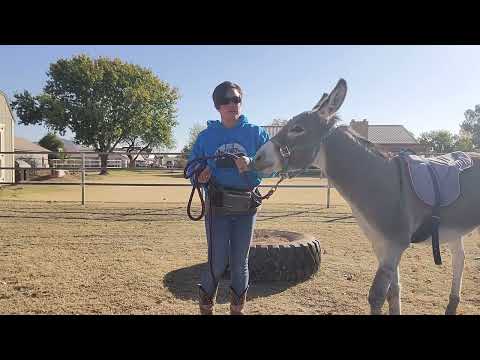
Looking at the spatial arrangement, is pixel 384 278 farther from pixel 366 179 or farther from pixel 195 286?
pixel 195 286

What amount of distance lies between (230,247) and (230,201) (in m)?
0.42

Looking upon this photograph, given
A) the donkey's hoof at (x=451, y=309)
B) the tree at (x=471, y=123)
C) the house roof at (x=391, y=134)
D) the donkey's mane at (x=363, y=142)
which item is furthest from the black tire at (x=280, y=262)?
the tree at (x=471, y=123)

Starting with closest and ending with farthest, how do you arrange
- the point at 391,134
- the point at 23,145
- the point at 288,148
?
the point at 288,148 < the point at 23,145 < the point at 391,134

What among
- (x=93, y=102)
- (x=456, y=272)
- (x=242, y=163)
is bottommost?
(x=456, y=272)

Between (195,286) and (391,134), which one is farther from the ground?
(391,134)

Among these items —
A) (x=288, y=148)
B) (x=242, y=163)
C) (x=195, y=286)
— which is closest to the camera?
(x=242, y=163)

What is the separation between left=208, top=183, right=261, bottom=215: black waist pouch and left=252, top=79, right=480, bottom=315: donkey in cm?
25

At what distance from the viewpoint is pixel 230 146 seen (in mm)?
2762

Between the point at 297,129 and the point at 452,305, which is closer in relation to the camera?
the point at 297,129

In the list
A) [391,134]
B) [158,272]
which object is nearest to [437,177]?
[158,272]

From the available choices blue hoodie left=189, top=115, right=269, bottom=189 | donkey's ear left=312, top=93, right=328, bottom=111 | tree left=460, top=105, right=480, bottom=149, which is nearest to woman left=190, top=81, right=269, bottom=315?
blue hoodie left=189, top=115, right=269, bottom=189

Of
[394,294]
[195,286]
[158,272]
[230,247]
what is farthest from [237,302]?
[158,272]

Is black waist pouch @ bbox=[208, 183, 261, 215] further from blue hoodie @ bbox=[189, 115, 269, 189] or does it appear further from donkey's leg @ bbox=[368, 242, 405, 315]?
donkey's leg @ bbox=[368, 242, 405, 315]

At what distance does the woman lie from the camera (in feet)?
8.79
